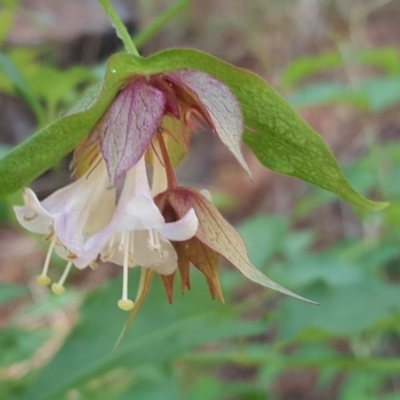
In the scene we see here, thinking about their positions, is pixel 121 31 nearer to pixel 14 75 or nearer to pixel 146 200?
pixel 146 200

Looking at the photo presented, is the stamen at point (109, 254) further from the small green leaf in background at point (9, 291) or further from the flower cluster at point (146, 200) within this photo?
the small green leaf in background at point (9, 291)

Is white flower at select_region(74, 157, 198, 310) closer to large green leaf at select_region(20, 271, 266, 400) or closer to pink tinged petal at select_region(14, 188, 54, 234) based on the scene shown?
pink tinged petal at select_region(14, 188, 54, 234)

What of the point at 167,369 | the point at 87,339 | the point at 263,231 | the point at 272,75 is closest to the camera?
the point at 87,339

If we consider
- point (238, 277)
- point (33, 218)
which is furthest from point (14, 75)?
point (238, 277)

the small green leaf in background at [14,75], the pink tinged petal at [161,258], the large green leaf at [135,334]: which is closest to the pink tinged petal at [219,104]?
the pink tinged petal at [161,258]

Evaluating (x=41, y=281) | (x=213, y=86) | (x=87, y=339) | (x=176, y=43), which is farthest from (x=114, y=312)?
(x=176, y=43)

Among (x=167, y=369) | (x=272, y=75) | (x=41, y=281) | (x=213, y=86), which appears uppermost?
(x=272, y=75)

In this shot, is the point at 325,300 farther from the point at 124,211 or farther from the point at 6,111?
the point at 6,111
